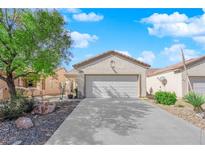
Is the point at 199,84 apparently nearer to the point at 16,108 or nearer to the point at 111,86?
the point at 111,86

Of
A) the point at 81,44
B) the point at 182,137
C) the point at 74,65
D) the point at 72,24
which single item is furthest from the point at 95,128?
the point at 74,65

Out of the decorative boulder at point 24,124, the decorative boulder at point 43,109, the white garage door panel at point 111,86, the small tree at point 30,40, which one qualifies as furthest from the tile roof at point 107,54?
the decorative boulder at point 24,124

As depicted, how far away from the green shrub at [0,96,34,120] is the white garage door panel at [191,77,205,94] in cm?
1561

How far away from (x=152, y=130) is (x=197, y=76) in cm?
1552

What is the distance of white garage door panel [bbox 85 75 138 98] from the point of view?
2412 cm

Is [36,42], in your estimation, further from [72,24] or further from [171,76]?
[171,76]

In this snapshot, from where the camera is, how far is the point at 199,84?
24891mm

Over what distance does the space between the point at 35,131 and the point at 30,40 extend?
206 inches

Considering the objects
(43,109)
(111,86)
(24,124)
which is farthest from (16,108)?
(111,86)

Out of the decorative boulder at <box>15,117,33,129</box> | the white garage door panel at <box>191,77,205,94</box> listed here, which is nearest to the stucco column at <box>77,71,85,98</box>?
the white garage door panel at <box>191,77,205,94</box>

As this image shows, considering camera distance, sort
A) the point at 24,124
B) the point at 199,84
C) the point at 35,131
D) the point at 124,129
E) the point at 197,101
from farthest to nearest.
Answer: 1. the point at 199,84
2. the point at 197,101
3. the point at 24,124
4. the point at 124,129
5. the point at 35,131

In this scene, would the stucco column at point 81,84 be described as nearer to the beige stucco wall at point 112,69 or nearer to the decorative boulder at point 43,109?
the beige stucco wall at point 112,69

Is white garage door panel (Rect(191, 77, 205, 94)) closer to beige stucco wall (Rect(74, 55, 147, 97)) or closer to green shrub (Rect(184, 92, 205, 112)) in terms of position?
beige stucco wall (Rect(74, 55, 147, 97))

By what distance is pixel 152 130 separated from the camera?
35.7 ft
